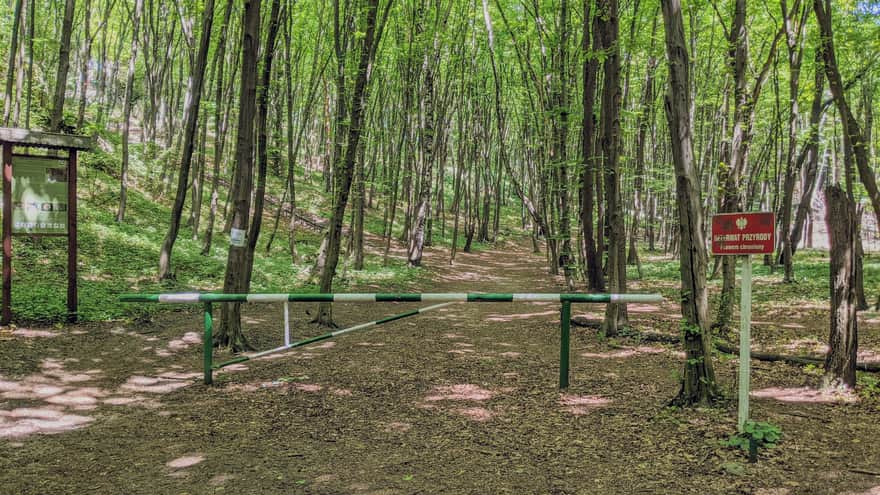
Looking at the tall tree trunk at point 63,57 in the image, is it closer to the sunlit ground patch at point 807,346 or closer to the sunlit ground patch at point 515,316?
the sunlit ground patch at point 515,316

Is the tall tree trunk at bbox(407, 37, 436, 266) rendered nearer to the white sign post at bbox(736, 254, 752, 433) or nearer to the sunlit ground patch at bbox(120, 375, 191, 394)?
the sunlit ground patch at bbox(120, 375, 191, 394)

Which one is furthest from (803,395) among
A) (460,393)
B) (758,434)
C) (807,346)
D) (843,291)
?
(460,393)

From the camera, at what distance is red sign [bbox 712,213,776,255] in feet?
13.0

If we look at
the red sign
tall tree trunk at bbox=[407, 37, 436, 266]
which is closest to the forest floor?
the red sign

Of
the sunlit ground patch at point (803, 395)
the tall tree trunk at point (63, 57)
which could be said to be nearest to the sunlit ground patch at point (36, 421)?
the sunlit ground patch at point (803, 395)

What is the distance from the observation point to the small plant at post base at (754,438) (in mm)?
3871

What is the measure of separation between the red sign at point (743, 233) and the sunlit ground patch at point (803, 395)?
233 centimetres

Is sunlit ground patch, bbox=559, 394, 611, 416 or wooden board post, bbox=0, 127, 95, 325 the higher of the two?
wooden board post, bbox=0, 127, 95, 325

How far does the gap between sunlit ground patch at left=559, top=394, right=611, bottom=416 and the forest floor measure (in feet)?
0.10

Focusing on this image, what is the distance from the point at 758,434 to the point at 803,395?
2136 millimetres

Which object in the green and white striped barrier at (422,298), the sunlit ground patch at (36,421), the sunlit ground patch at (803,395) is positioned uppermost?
the green and white striped barrier at (422,298)


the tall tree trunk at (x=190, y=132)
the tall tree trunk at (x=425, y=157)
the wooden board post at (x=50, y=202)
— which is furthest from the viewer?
the tall tree trunk at (x=425, y=157)

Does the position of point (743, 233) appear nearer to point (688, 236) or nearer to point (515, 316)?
point (688, 236)

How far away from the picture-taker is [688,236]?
16.4 feet
